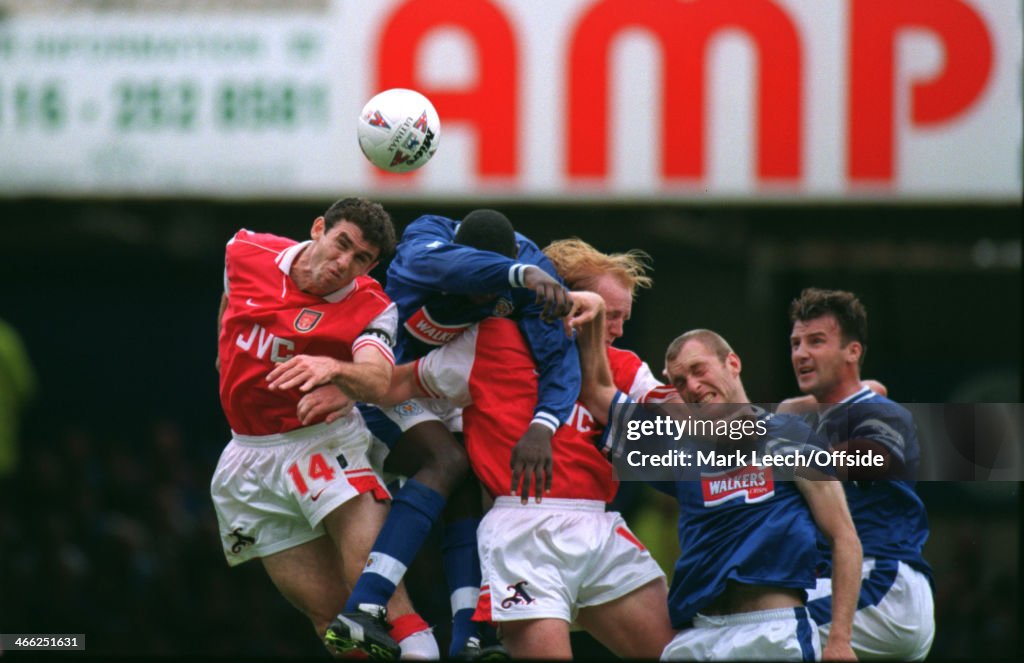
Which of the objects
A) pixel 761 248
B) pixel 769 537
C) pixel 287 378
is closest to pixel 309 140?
pixel 761 248

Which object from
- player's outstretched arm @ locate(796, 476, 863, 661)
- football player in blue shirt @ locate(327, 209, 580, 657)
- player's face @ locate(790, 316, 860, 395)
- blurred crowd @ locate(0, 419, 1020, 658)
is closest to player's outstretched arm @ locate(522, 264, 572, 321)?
football player in blue shirt @ locate(327, 209, 580, 657)

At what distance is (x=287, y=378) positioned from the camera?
17.0ft

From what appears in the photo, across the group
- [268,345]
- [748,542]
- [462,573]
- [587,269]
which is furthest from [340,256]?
[748,542]

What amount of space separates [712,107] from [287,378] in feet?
21.1

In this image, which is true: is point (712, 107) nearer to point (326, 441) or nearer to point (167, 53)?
point (167, 53)

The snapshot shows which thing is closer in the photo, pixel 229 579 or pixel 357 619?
pixel 357 619

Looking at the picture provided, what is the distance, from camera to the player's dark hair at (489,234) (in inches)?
216

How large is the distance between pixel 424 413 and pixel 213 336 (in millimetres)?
8636

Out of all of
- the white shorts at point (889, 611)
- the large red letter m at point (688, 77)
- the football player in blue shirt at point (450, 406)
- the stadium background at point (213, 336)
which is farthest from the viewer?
the stadium background at point (213, 336)

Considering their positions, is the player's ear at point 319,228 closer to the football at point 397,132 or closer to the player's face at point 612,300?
the football at point 397,132

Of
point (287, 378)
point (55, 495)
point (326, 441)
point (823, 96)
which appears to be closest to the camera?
point (287, 378)

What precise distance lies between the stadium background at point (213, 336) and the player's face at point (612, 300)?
505 centimetres

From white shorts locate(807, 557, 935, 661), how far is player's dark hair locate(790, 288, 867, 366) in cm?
96

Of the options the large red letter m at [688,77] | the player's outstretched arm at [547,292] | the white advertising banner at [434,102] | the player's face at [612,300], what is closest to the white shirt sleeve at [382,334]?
the player's outstretched arm at [547,292]
